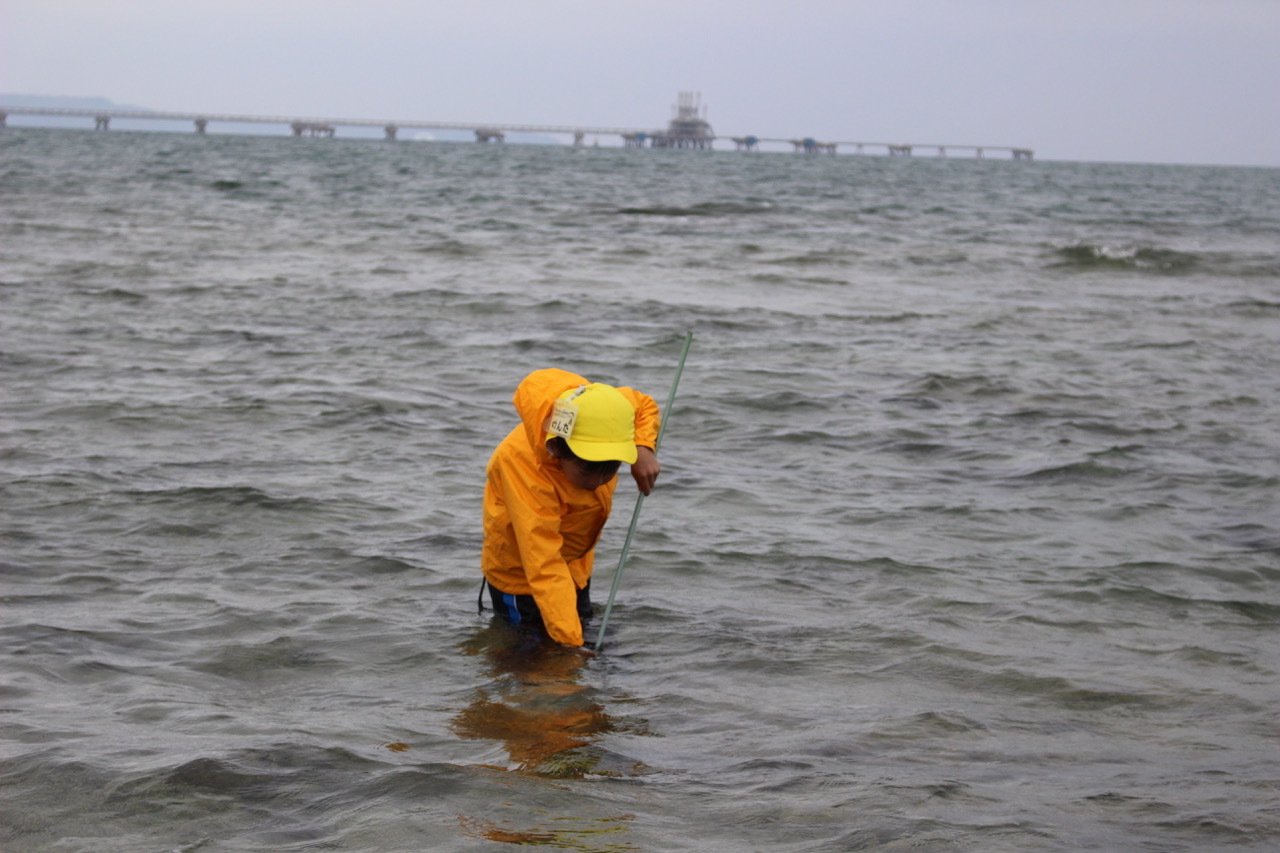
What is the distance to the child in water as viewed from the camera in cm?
399

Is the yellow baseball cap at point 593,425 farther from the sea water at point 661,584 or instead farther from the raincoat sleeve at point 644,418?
the sea water at point 661,584

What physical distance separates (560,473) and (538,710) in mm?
772

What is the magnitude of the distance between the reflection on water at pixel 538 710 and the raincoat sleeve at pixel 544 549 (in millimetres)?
209

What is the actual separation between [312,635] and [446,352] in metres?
6.24

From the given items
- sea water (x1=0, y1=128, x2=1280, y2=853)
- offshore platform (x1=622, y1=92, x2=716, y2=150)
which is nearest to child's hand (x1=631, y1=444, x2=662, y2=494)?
sea water (x1=0, y1=128, x2=1280, y2=853)

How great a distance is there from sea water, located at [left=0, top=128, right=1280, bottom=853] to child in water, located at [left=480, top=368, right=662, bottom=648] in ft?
1.28

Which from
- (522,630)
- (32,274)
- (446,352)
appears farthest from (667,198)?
(522,630)

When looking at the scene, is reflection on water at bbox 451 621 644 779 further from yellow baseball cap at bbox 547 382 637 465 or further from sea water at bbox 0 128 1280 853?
yellow baseball cap at bbox 547 382 637 465

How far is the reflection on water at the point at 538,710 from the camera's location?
372cm

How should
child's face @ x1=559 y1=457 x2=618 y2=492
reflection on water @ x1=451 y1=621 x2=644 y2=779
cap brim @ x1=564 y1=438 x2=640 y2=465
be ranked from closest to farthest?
reflection on water @ x1=451 y1=621 x2=644 y2=779 < cap brim @ x1=564 y1=438 x2=640 y2=465 < child's face @ x1=559 y1=457 x2=618 y2=492

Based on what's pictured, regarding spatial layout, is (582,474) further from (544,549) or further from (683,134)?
(683,134)

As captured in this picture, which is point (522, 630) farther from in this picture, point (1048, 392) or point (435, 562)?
point (1048, 392)

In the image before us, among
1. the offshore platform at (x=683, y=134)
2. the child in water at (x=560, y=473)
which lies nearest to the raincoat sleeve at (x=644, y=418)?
the child in water at (x=560, y=473)

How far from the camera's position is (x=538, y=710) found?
4.11 meters
